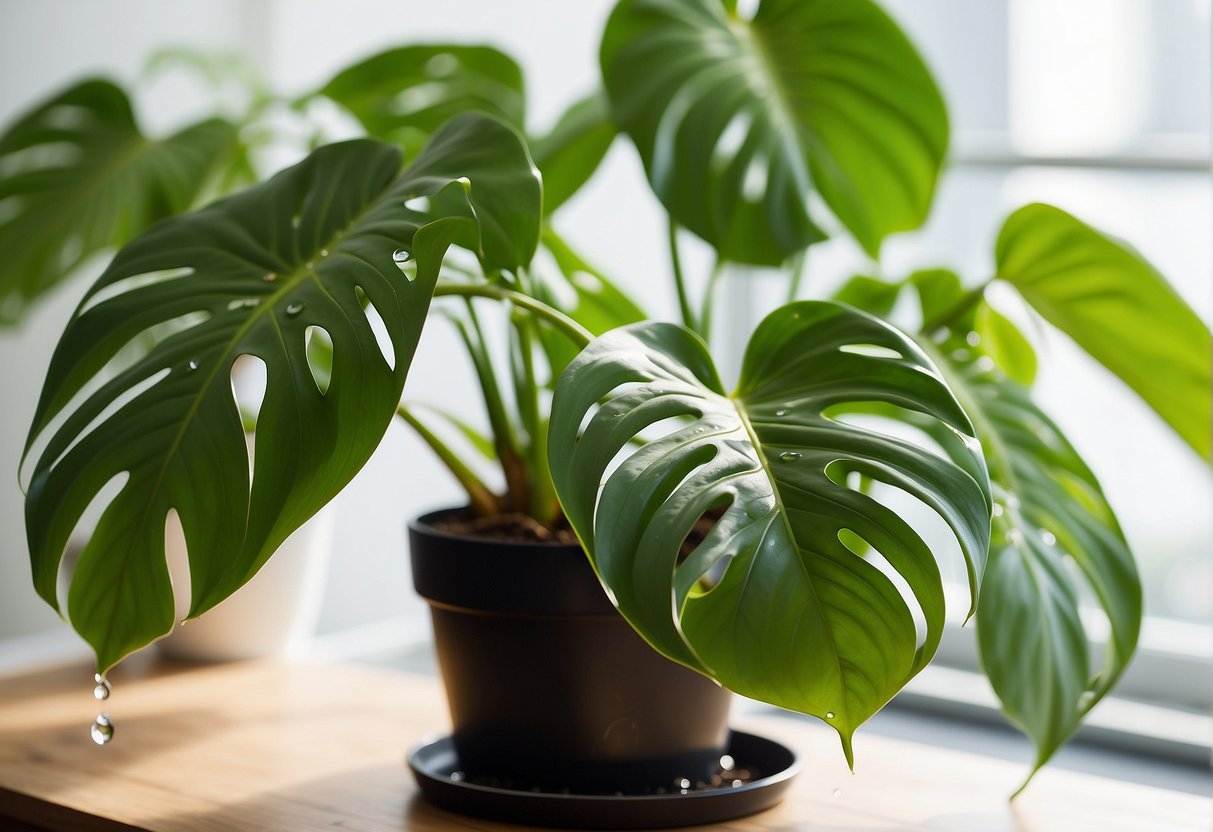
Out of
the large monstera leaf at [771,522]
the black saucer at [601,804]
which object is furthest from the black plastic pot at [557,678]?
the large monstera leaf at [771,522]

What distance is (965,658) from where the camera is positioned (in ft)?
4.78

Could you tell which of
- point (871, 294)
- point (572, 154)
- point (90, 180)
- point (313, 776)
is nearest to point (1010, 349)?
point (871, 294)

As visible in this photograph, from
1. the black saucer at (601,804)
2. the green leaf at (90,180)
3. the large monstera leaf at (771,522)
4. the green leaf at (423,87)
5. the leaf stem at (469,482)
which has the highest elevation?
the green leaf at (423,87)

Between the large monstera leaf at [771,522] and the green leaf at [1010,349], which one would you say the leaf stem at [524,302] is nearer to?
the large monstera leaf at [771,522]

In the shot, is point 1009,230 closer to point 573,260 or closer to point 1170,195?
point 573,260

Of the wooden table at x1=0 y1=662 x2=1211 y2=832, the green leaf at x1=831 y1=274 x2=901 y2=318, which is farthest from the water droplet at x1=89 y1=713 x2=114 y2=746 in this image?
the green leaf at x1=831 y1=274 x2=901 y2=318

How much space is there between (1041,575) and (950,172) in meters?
0.86

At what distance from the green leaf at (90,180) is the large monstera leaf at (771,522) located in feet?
1.98

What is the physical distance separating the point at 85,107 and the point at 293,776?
0.65 m

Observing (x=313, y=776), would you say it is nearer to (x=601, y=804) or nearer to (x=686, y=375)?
(x=601, y=804)

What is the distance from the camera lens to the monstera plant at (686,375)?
0.54 metres

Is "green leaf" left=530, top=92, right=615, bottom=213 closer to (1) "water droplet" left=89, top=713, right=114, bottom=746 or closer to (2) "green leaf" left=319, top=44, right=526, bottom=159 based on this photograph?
(2) "green leaf" left=319, top=44, right=526, bottom=159

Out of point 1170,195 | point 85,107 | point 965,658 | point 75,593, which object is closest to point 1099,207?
point 1170,195

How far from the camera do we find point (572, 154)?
3.16ft
